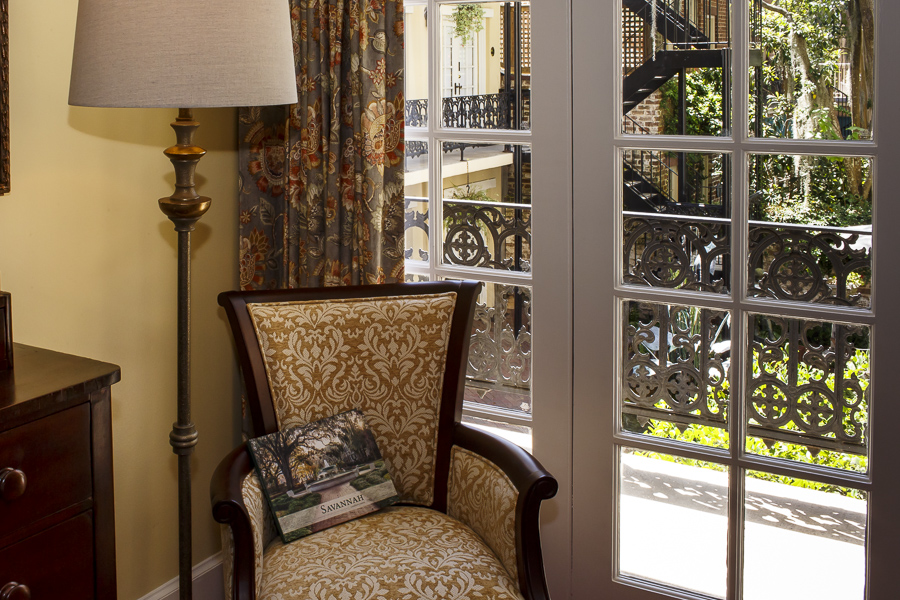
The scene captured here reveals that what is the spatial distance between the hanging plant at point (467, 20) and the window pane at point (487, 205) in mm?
311

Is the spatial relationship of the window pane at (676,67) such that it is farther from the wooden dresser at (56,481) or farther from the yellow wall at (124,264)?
the wooden dresser at (56,481)

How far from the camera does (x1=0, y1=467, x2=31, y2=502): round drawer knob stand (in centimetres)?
142

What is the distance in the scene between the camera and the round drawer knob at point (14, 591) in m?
1.46

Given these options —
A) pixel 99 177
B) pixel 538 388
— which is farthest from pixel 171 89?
pixel 538 388

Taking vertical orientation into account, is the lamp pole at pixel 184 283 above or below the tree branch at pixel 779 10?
below

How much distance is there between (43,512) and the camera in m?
1.51

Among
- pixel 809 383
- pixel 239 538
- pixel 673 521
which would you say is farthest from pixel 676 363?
pixel 239 538

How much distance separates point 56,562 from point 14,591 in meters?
0.09

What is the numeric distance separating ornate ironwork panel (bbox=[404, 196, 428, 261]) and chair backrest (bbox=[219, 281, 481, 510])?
14.3 inches

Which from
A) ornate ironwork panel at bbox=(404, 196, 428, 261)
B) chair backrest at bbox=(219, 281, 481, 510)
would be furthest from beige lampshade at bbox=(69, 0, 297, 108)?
ornate ironwork panel at bbox=(404, 196, 428, 261)

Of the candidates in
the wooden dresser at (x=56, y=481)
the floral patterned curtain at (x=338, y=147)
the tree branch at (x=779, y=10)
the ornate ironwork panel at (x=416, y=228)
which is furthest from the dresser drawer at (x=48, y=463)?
the tree branch at (x=779, y=10)

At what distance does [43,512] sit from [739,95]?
1798mm

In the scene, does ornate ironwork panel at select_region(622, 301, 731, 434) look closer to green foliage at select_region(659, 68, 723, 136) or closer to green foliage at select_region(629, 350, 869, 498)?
green foliage at select_region(629, 350, 869, 498)

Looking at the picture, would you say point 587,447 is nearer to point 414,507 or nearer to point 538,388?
point 538,388
